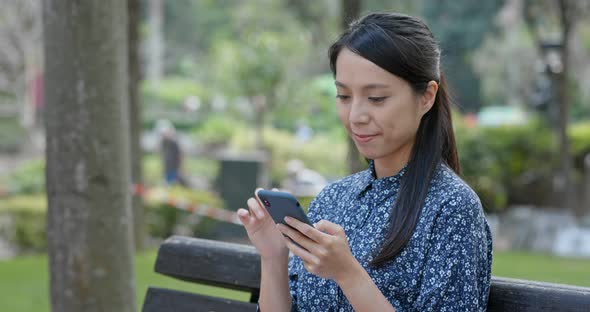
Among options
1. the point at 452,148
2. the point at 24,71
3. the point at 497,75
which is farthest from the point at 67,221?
the point at 497,75

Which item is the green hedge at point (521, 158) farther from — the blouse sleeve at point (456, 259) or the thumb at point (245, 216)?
the blouse sleeve at point (456, 259)

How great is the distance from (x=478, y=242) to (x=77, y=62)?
6.84ft

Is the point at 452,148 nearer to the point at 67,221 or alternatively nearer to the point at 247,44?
the point at 67,221

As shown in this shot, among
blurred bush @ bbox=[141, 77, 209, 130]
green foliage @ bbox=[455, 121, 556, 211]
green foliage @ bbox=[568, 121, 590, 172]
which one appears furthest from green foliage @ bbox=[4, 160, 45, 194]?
blurred bush @ bbox=[141, 77, 209, 130]

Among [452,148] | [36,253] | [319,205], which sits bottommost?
[36,253]

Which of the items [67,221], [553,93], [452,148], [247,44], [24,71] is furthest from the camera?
[24,71]

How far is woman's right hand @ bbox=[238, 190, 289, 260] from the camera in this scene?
2383 mm

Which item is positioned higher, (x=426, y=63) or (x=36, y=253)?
(x=426, y=63)

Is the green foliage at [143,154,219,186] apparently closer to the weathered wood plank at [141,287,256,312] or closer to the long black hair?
the weathered wood plank at [141,287,256,312]

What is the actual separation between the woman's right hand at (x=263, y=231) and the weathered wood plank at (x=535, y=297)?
1.77 feet

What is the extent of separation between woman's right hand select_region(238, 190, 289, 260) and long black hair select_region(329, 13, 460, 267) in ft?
1.00

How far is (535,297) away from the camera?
233cm

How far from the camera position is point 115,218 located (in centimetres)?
379

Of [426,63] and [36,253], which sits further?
[36,253]
